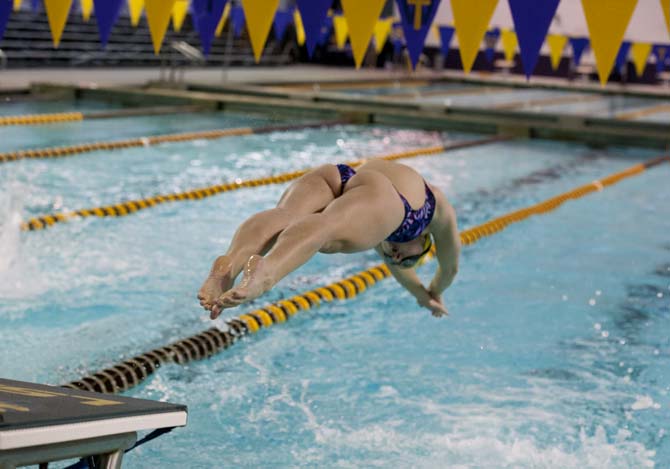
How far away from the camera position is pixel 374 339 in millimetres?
4262

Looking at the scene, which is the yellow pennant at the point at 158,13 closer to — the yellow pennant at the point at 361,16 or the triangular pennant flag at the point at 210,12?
the triangular pennant flag at the point at 210,12

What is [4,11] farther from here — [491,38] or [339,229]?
[491,38]

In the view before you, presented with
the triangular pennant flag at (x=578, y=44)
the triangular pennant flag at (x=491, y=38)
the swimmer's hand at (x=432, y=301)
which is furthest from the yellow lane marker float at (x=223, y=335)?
the triangular pennant flag at (x=491, y=38)

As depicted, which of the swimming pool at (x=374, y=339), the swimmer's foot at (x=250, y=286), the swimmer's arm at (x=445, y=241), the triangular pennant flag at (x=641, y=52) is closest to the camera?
the swimmer's foot at (x=250, y=286)

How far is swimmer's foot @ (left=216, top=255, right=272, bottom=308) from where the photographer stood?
204 cm

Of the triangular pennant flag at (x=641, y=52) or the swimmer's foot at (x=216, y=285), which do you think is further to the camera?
the triangular pennant flag at (x=641, y=52)

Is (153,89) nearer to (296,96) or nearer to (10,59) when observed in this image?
(296,96)

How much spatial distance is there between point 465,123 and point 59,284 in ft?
25.1

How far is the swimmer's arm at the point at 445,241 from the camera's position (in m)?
3.01

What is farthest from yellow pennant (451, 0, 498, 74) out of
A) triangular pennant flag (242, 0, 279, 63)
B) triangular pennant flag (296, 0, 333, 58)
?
triangular pennant flag (242, 0, 279, 63)

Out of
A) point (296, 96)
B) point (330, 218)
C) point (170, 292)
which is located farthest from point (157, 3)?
point (296, 96)

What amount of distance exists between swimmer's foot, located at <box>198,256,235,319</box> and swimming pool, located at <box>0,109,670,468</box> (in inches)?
38.0

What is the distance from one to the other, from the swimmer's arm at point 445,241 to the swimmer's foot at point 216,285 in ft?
3.22

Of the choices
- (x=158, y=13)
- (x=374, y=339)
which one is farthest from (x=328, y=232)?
(x=158, y=13)
